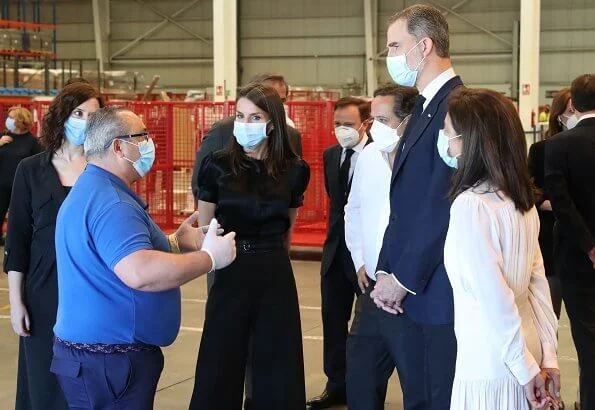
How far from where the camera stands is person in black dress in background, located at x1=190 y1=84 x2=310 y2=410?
4.49 metres

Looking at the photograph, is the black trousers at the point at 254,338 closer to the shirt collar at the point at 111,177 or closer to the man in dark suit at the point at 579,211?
the shirt collar at the point at 111,177

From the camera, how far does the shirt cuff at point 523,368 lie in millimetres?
2816

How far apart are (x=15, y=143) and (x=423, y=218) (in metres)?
8.79

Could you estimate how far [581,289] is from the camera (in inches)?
187

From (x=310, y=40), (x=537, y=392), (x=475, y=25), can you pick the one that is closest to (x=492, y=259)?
(x=537, y=392)

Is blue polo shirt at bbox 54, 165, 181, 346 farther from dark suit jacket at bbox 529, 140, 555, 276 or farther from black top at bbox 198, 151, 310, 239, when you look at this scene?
dark suit jacket at bbox 529, 140, 555, 276

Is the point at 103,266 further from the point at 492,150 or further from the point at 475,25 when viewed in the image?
the point at 475,25

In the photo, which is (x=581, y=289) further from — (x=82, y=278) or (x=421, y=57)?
(x=82, y=278)

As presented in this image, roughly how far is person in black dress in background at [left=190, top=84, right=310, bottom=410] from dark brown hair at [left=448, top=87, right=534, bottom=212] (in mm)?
1712

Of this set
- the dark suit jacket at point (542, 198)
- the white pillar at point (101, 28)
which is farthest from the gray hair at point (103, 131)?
the white pillar at point (101, 28)

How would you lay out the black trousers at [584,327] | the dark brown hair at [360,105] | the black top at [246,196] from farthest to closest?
the dark brown hair at [360,105], the black trousers at [584,327], the black top at [246,196]

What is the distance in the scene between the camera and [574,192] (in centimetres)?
478

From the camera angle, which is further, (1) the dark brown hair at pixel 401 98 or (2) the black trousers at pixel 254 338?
(2) the black trousers at pixel 254 338

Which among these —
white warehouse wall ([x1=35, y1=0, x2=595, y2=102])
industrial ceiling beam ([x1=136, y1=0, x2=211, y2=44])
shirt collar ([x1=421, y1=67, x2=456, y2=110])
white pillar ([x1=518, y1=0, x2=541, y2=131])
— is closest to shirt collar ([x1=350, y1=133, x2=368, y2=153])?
shirt collar ([x1=421, y1=67, x2=456, y2=110])
